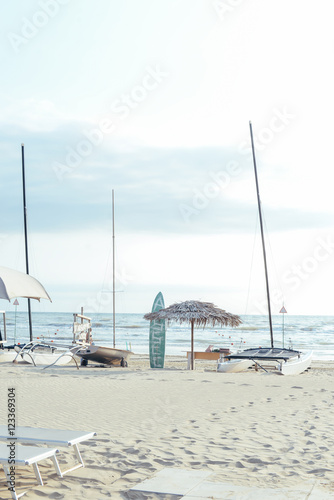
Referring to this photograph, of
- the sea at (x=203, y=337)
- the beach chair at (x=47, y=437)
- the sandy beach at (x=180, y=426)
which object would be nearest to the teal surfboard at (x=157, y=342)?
the sandy beach at (x=180, y=426)

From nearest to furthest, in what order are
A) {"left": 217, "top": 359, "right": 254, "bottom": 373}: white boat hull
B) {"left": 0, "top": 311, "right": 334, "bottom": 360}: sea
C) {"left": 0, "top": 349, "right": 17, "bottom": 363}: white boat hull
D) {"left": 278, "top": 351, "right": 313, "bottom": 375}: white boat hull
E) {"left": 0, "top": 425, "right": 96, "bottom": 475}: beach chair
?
{"left": 0, "top": 425, "right": 96, "bottom": 475}: beach chair
{"left": 278, "top": 351, "right": 313, "bottom": 375}: white boat hull
{"left": 217, "top": 359, "right": 254, "bottom": 373}: white boat hull
{"left": 0, "top": 349, "right": 17, "bottom": 363}: white boat hull
{"left": 0, "top": 311, "right": 334, "bottom": 360}: sea

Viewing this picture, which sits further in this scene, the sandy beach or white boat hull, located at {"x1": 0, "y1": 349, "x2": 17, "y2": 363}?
white boat hull, located at {"x1": 0, "y1": 349, "x2": 17, "y2": 363}

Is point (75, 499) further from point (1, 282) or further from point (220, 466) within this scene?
point (1, 282)

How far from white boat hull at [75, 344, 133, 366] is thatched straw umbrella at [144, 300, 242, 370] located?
1607mm

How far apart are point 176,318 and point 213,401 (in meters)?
6.56

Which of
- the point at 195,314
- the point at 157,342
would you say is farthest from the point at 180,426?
the point at 157,342

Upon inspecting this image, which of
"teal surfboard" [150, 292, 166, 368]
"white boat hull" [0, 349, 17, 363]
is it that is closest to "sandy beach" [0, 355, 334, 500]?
"teal surfboard" [150, 292, 166, 368]

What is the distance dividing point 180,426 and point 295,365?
9232 mm

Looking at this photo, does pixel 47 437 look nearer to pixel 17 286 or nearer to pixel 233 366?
pixel 17 286

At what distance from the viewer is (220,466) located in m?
5.28

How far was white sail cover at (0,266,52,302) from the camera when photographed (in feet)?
20.0

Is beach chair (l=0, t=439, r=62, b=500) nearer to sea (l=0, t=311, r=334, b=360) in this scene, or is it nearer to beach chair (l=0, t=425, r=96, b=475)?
beach chair (l=0, t=425, r=96, b=475)

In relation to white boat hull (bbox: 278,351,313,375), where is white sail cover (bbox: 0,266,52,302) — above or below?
above

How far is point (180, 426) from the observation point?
7.33m
